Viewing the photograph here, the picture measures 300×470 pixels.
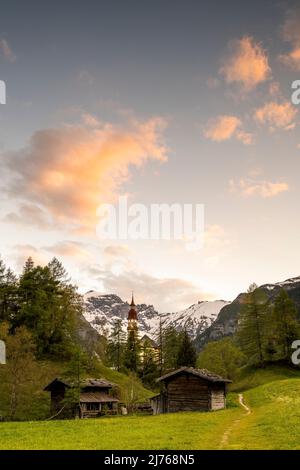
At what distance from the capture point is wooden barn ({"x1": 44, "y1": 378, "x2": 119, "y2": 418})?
2250 inches

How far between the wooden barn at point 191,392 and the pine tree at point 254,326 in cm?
3336

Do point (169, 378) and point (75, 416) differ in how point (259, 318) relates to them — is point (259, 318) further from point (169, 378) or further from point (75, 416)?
point (75, 416)

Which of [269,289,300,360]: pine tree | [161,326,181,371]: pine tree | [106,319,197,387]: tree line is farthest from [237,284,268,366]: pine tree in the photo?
[161,326,181,371]: pine tree

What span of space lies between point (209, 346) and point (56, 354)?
106 ft

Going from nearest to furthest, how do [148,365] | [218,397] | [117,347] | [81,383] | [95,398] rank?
[218,397]
[81,383]
[95,398]
[148,365]
[117,347]

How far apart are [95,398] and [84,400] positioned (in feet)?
9.62

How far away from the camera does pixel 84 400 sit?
5662 cm

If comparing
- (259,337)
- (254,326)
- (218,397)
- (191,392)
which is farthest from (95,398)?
(254,326)

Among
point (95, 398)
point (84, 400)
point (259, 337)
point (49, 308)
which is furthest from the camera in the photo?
point (259, 337)

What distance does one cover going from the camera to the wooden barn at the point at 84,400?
5716 cm

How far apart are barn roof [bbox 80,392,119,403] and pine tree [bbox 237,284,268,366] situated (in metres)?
35.2

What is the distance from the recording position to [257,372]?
267ft

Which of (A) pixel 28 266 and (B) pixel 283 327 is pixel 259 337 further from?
(A) pixel 28 266
